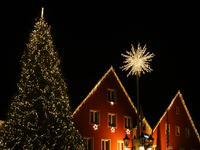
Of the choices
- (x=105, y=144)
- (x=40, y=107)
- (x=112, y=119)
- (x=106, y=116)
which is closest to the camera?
(x=40, y=107)

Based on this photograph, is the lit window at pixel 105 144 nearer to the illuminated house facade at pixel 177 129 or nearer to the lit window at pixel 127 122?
the lit window at pixel 127 122

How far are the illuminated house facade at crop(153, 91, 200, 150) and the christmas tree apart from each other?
18032mm

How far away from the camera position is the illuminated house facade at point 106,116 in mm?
29328

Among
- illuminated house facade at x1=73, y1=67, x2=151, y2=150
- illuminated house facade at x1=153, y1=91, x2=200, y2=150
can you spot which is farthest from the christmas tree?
illuminated house facade at x1=153, y1=91, x2=200, y2=150

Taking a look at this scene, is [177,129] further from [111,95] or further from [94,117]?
[94,117]

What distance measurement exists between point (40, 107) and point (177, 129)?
2396 centimetres

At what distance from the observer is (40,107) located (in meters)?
18.7

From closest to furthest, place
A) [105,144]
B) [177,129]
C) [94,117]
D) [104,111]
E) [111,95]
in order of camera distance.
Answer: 1. [94,117]
2. [105,144]
3. [104,111]
4. [111,95]
5. [177,129]

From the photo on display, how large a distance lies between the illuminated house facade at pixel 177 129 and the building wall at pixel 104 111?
159 inches

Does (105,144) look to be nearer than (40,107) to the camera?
No

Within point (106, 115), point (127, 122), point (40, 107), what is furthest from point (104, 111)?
point (40, 107)

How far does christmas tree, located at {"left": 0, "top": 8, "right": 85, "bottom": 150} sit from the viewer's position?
18250 mm

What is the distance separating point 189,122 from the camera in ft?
135

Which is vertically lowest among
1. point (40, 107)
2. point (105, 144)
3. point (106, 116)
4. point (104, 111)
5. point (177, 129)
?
point (105, 144)
